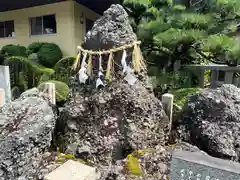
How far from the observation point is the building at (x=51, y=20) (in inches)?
316

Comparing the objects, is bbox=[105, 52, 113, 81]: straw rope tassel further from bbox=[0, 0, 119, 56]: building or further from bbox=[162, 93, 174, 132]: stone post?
bbox=[0, 0, 119, 56]: building

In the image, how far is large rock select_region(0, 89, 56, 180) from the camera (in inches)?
79.0

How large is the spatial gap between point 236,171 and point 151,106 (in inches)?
49.9

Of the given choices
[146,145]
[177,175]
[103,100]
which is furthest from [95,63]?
[177,175]

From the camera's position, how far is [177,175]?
1.51 meters

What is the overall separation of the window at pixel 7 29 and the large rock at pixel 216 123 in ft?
32.3

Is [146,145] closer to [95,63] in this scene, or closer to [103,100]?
[103,100]

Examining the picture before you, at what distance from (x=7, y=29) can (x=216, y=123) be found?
1073cm

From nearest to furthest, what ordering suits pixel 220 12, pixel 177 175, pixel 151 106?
1. pixel 177 175
2. pixel 151 106
3. pixel 220 12

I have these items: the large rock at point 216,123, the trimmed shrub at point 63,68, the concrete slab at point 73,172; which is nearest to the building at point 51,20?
the trimmed shrub at point 63,68

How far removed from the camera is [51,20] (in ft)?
28.3

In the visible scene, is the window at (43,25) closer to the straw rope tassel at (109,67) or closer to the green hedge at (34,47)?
the green hedge at (34,47)

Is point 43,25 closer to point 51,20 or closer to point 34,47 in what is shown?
point 51,20

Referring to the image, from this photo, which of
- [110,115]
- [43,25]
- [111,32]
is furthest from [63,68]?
[110,115]
